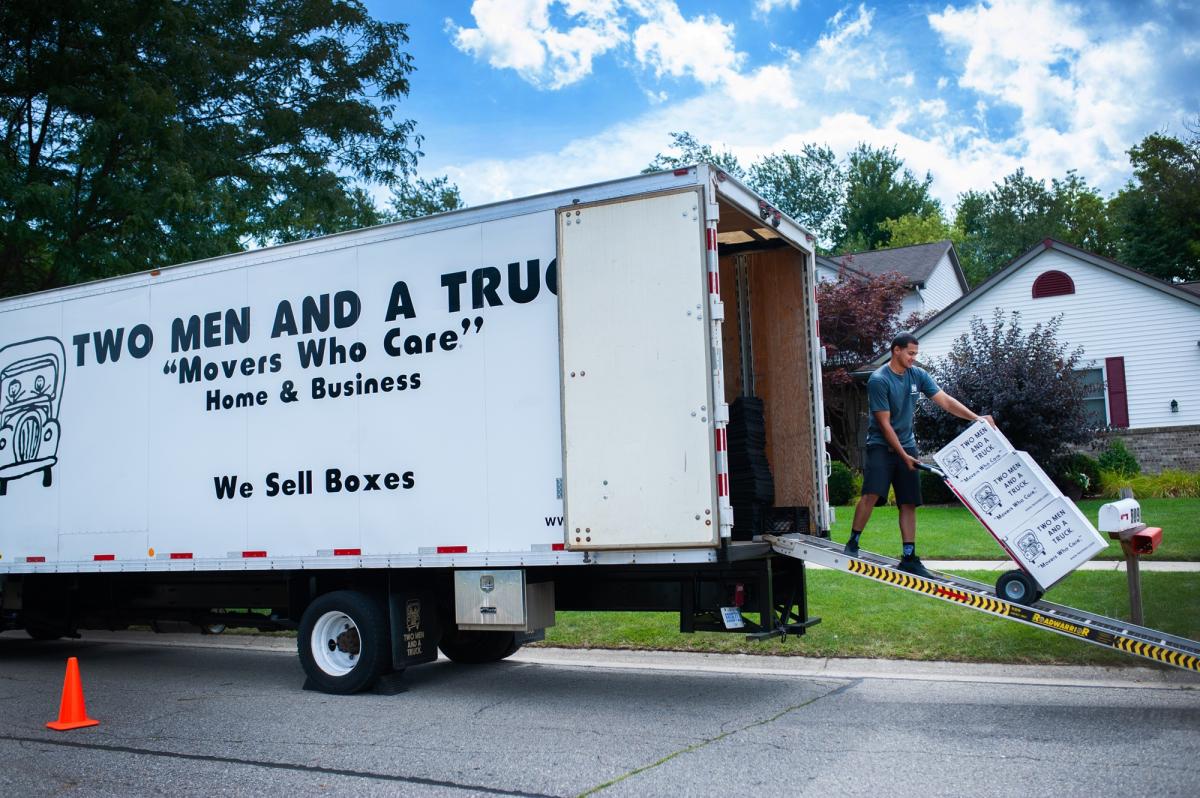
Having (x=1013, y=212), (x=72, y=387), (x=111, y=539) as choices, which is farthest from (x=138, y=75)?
(x=1013, y=212)

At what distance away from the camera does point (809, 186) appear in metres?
68.8

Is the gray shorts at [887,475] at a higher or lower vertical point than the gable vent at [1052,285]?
lower

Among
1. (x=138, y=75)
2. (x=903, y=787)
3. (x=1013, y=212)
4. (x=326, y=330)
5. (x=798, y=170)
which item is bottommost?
(x=903, y=787)

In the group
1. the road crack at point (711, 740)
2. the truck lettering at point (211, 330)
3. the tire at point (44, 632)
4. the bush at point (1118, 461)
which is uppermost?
the truck lettering at point (211, 330)

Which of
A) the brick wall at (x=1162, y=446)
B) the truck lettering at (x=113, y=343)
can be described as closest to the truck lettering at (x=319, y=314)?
the truck lettering at (x=113, y=343)

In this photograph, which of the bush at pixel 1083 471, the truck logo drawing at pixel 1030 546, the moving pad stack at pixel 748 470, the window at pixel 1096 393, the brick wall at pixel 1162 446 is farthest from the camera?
the window at pixel 1096 393

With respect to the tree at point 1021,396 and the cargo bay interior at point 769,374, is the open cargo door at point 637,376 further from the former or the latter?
the tree at point 1021,396

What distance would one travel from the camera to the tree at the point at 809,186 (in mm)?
67750

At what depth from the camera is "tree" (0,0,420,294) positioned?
43.0ft

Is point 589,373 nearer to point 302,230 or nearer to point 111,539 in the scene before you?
point 111,539

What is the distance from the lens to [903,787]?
5262 millimetres

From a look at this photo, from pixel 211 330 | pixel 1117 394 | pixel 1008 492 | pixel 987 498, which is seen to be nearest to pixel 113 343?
pixel 211 330

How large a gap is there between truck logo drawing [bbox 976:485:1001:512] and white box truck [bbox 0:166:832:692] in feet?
4.84

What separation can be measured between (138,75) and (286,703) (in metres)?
9.36
